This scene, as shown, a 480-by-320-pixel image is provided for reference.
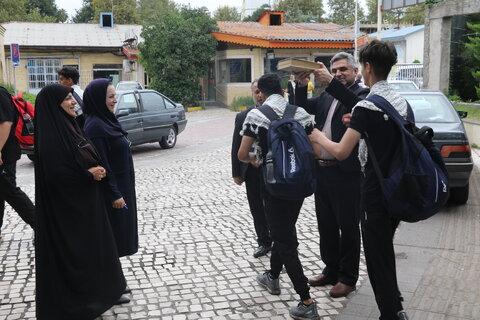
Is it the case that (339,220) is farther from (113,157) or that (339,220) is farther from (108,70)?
(108,70)

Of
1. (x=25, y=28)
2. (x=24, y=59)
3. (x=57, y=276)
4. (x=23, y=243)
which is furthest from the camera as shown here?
(x=25, y=28)

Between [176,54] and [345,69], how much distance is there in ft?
79.2

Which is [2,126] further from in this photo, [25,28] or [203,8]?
[25,28]

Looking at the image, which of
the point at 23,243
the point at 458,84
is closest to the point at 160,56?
the point at 458,84

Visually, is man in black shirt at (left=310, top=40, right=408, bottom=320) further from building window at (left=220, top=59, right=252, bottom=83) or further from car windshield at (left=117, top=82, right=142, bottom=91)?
building window at (left=220, top=59, right=252, bottom=83)

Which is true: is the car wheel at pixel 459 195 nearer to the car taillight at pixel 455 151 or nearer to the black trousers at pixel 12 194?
the car taillight at pixel 455 151

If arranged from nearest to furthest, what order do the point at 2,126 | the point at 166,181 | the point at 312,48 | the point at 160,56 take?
1. the point at 2,126
2. the point at 166,181
3. the point at 160,56
4. the point at 312,48

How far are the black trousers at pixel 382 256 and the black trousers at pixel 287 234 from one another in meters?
0.64

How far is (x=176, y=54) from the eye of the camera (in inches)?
1090

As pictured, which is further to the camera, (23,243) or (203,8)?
(203,8)

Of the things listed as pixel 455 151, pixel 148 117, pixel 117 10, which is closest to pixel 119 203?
pixel 455 151

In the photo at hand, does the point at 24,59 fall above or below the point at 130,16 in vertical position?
below

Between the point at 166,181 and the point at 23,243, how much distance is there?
13.2 ft

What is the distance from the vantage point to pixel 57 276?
153 inches
